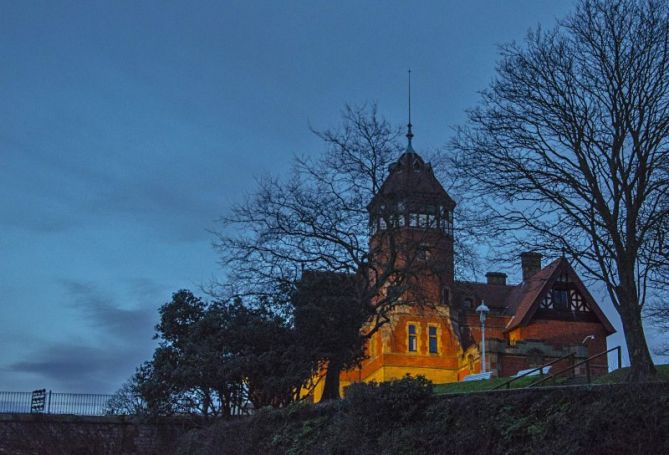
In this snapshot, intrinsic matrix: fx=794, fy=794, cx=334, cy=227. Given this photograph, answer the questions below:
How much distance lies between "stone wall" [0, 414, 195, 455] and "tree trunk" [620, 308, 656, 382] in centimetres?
1672

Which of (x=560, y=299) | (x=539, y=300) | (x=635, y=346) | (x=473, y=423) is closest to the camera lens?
(x=473, y=423)

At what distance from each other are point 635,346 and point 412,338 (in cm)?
3455

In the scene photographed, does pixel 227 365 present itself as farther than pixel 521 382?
Yes

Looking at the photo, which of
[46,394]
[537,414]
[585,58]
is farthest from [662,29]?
[46,394]

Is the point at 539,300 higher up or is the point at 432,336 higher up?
the point at 539,300

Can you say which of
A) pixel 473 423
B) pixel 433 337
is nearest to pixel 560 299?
pixel 433 337

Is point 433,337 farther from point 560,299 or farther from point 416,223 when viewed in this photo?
Answer: point 416,223

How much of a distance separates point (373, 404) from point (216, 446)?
25.0 feet

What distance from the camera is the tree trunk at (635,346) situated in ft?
56.5

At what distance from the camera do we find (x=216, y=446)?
23188 mm

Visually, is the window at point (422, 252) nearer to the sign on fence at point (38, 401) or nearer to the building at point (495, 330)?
the building at point (495, 330)

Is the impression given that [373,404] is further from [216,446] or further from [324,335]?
[324,335]

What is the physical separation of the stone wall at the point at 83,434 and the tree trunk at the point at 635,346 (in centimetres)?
1672

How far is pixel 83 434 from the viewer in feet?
98.2
